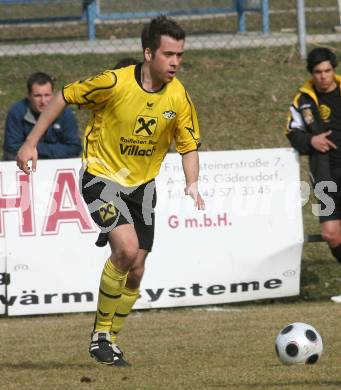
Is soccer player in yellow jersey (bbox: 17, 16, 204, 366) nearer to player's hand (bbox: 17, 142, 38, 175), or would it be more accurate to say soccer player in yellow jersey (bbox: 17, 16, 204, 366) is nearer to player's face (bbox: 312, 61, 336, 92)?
player's hand (bbox: 17, 142, 38, 175)

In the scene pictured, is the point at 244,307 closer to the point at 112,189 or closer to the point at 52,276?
the point at 52,276

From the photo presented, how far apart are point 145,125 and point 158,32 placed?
24.2 inches

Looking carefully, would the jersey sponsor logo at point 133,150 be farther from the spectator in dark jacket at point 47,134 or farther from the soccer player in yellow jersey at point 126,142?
the spectator in dark jacket at point 47,134

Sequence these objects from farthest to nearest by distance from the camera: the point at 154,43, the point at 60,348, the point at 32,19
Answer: the point at 32,19, the point at 60,348, the point at 154,43

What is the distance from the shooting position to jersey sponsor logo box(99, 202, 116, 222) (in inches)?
311

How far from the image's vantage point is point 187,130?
8.17 metres

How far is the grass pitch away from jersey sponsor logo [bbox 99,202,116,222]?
39.0 inches

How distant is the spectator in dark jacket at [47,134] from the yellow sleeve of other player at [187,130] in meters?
3.33

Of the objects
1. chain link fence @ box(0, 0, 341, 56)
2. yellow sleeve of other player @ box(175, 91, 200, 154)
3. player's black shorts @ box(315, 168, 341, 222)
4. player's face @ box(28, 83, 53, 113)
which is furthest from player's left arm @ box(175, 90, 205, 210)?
chain link fence @ box(0, 0, 341, 56)

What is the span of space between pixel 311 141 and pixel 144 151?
350cm

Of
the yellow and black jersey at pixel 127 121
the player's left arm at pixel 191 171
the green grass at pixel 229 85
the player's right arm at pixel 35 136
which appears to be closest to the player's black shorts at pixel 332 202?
the green grass at pixel 229 85

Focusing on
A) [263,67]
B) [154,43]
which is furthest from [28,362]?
[263,67]

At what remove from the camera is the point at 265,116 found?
15.2 m

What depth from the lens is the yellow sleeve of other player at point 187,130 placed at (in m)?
8.12
